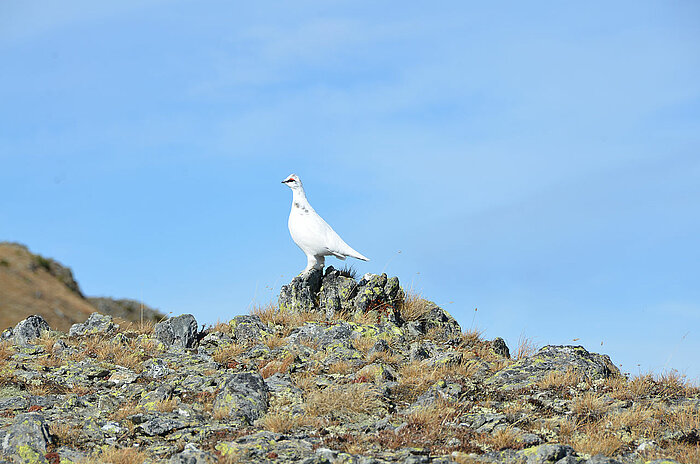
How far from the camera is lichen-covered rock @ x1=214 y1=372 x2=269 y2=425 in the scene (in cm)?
1196

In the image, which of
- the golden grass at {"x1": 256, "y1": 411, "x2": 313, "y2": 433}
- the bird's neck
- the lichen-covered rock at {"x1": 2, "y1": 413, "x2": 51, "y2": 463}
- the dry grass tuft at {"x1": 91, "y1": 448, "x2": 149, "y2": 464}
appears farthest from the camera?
the bird's neck

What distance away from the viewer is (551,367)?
14.4m

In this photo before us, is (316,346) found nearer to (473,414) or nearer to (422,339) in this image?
(422,339)

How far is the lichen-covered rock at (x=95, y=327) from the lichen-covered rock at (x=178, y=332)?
188 centimetres

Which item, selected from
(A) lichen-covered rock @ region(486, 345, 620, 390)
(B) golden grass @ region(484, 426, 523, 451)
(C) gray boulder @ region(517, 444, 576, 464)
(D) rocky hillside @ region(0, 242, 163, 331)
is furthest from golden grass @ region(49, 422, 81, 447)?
(D) rocky hillside @ region(0, 242, 163, 331)

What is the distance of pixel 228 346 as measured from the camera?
16.0 meters

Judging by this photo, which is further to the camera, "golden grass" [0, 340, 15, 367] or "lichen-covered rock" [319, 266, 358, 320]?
"lichen-covered rock" [319, 266, 358, 320]

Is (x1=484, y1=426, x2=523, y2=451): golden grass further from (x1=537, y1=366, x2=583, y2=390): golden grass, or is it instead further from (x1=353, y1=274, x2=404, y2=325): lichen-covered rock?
(x1=353, y1=274, x2=404, y2=325): lichen-covered rock

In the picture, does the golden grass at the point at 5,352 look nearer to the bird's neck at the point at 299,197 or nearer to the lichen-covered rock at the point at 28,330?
the lichen-covered rock at the point at 28,330

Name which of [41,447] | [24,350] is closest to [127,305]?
[24,350]

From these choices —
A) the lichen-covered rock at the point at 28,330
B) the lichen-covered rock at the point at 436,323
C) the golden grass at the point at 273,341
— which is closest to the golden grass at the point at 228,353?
the golden grass at the point at 273,341

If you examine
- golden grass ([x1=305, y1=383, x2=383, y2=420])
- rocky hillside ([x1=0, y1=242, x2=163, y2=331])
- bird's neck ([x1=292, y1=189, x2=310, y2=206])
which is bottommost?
golden grass ([x1=305, y1=383, x2=383, y2=420])

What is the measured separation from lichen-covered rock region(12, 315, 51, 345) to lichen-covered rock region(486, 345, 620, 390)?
Result: 35.9 feet

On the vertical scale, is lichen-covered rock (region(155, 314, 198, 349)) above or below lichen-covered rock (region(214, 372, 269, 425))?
above
